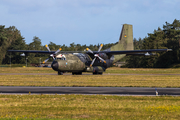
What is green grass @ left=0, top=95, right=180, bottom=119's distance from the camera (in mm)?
12219

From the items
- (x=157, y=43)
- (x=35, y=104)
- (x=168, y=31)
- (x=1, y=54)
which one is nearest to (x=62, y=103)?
(x=35, y=104)

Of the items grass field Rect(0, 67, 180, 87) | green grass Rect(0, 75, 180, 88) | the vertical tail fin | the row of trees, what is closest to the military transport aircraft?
the vertical tail fin

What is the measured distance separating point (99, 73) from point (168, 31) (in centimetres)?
8524

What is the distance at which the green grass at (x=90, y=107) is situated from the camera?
1222 centimetres

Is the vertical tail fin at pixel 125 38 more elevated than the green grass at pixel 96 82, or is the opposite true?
the vertical tail fin at pixel 125 38

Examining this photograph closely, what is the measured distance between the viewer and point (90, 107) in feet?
Result: 47.3

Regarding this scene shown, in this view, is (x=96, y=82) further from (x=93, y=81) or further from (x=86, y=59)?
(x=86, y=59)

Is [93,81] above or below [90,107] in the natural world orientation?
above

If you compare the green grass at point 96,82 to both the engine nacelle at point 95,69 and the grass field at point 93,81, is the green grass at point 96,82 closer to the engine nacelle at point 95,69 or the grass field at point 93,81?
the grass field at point 93,81

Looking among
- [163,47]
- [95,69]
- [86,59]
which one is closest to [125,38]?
[95,69]

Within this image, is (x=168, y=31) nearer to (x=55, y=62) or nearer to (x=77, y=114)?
(x=55, y=62)

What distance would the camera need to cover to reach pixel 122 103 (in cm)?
1540

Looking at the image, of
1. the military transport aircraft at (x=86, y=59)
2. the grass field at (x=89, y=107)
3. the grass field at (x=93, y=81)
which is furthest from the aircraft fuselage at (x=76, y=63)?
the grass field at (x=89, y=107)

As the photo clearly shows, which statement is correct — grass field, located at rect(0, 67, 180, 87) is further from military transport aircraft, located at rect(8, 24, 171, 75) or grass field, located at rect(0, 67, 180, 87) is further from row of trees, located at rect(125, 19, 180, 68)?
row of trees, located at rect(125, 19, 180, 68)
